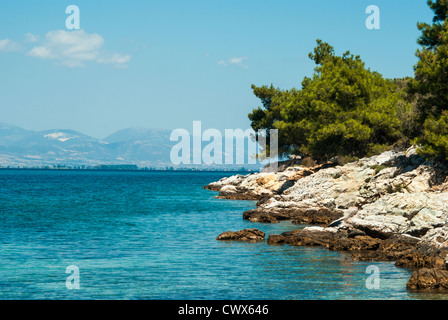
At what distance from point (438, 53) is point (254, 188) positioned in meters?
42.0

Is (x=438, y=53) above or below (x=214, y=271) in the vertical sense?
above

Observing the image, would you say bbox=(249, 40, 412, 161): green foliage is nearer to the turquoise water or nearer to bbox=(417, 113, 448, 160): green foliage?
bbox=(417, 113, 448, 160): green foliage

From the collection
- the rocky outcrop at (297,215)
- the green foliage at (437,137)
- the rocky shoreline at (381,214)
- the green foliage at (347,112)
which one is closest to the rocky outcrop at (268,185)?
the green foliage at (347,112)

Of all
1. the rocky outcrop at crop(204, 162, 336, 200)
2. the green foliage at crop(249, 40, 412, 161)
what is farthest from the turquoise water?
the rocky outcrop at crop(204, 162, 336, 200)

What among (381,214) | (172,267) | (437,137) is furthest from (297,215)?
(172,267)

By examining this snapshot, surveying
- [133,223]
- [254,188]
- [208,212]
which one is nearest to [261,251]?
[133,223]

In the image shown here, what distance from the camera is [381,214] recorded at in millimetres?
32094

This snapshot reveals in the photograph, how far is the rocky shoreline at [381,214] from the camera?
2530 centimetres

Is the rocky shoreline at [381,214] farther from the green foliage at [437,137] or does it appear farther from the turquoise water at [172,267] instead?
the green foliage at [437,137]

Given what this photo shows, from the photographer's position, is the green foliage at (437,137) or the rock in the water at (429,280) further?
the green foliage at (437,137)

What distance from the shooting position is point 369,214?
32.4 meters

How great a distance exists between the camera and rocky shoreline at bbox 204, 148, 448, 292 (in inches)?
996
